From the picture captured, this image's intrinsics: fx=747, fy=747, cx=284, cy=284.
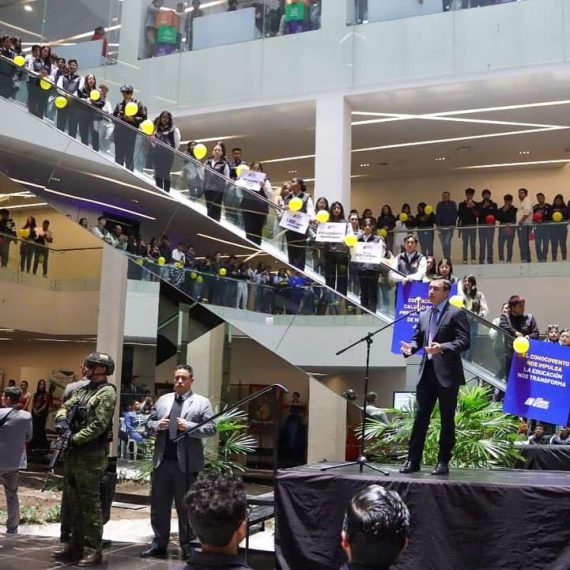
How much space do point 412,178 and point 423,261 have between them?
1240cm

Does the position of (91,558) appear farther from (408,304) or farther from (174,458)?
(408,304)

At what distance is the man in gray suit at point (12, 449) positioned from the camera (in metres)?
7.58

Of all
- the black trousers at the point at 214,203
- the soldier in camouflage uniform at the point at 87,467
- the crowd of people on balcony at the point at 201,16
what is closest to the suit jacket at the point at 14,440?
the soldier in camouflage uniform at the point at 87,467

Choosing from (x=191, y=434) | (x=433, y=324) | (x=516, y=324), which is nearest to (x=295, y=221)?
(x=516, y=324)

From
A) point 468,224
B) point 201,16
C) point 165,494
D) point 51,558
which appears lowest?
point 51,558

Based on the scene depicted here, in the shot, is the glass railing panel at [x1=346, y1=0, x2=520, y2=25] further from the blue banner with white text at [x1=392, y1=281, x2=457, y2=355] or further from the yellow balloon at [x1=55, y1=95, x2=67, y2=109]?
the blue banner with white text at [x1=392, y1=281, x2=457, y2=355]

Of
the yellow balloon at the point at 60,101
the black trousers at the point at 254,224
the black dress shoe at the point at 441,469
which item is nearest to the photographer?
the black dress shoe at the point at 441,469

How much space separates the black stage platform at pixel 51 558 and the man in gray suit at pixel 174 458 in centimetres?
20

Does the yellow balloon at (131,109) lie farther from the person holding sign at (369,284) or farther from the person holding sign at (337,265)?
the person holding sign at (369,284)

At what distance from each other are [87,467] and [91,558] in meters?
0.71

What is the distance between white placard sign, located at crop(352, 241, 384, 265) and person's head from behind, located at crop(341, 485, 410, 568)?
7.76 m

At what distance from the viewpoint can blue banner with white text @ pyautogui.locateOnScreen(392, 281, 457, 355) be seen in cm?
916

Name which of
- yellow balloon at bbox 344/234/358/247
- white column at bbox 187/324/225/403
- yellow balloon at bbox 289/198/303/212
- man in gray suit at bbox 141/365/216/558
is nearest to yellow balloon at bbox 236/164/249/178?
yellow balloon at bbox 289/198/303/212

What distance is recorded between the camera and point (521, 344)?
26.7 ft
